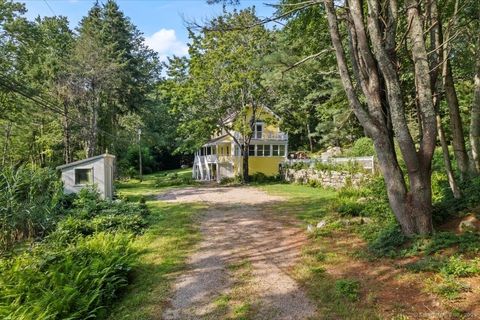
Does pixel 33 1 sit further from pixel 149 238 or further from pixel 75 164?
pixel 75 164

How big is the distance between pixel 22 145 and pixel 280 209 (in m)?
22.0

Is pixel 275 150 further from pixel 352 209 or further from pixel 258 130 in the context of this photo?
pixel 352 209

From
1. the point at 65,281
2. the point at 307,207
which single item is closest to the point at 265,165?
the point at 307,207

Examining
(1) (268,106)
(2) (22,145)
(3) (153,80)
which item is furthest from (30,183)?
(3) (153,80)

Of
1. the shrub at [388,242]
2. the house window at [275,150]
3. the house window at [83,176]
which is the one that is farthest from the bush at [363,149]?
the house window at [83,176]

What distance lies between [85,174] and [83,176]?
103mm

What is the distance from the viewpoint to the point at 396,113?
5242 mm

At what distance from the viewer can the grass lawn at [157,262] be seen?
4480 millimetres

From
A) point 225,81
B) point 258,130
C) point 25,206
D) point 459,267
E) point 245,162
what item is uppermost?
point 225,81

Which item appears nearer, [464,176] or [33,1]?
[33,1]

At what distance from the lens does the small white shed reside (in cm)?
1302

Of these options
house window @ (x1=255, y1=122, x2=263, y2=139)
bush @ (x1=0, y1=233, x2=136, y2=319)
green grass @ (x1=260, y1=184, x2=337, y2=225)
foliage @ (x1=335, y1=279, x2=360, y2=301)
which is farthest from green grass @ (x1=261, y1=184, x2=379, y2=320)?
house window @ (x1=255, y1=122, x2=263, y2=139)

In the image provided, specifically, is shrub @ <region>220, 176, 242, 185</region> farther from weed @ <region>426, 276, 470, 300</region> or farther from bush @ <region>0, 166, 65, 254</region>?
weed @ <region>426, 276, 470, 300</region>

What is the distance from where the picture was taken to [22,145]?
25.0 meters
